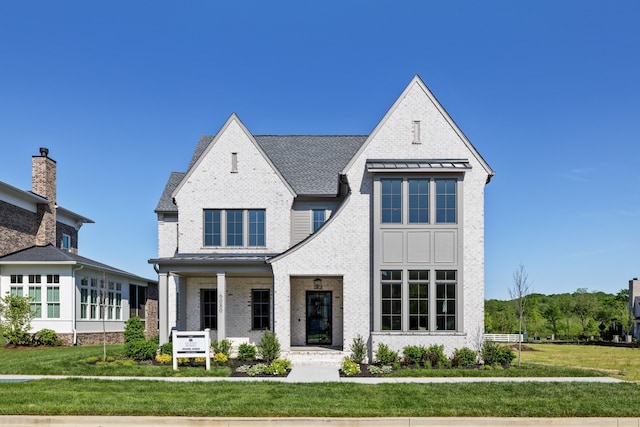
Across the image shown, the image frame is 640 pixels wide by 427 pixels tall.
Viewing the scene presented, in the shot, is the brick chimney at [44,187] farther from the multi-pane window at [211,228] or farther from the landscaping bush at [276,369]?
the landscaping bush at [276,369]

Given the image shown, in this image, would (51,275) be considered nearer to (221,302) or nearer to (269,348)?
(221,302)

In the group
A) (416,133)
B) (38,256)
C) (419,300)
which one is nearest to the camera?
(419,300)

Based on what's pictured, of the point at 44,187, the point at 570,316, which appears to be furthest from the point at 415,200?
the point at 570,316

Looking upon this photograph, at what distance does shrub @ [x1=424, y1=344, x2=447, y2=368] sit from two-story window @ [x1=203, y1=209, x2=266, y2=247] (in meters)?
8.04

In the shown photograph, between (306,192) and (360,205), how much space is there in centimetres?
432

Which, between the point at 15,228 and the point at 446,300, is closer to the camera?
the point at 446,300

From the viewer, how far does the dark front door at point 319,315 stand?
23.2 meters

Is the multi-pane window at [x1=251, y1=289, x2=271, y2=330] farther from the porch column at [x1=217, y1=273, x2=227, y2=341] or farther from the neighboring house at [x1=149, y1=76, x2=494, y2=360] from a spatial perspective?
the porch column at [x1=217, y1=273, x2=227, y2=341]

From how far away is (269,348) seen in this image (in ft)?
63.7

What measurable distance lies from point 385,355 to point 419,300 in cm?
224

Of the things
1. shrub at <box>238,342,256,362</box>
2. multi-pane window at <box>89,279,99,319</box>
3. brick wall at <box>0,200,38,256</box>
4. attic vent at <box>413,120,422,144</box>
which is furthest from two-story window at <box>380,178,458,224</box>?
brick wall at <box>0,200,38,256</box>

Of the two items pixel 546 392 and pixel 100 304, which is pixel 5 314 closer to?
pixel 100 304

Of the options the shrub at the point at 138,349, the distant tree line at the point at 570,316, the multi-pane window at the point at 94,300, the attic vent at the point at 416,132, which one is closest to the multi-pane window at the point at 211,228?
the shrub at the point at 138,349

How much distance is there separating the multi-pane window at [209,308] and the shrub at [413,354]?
8.66m
